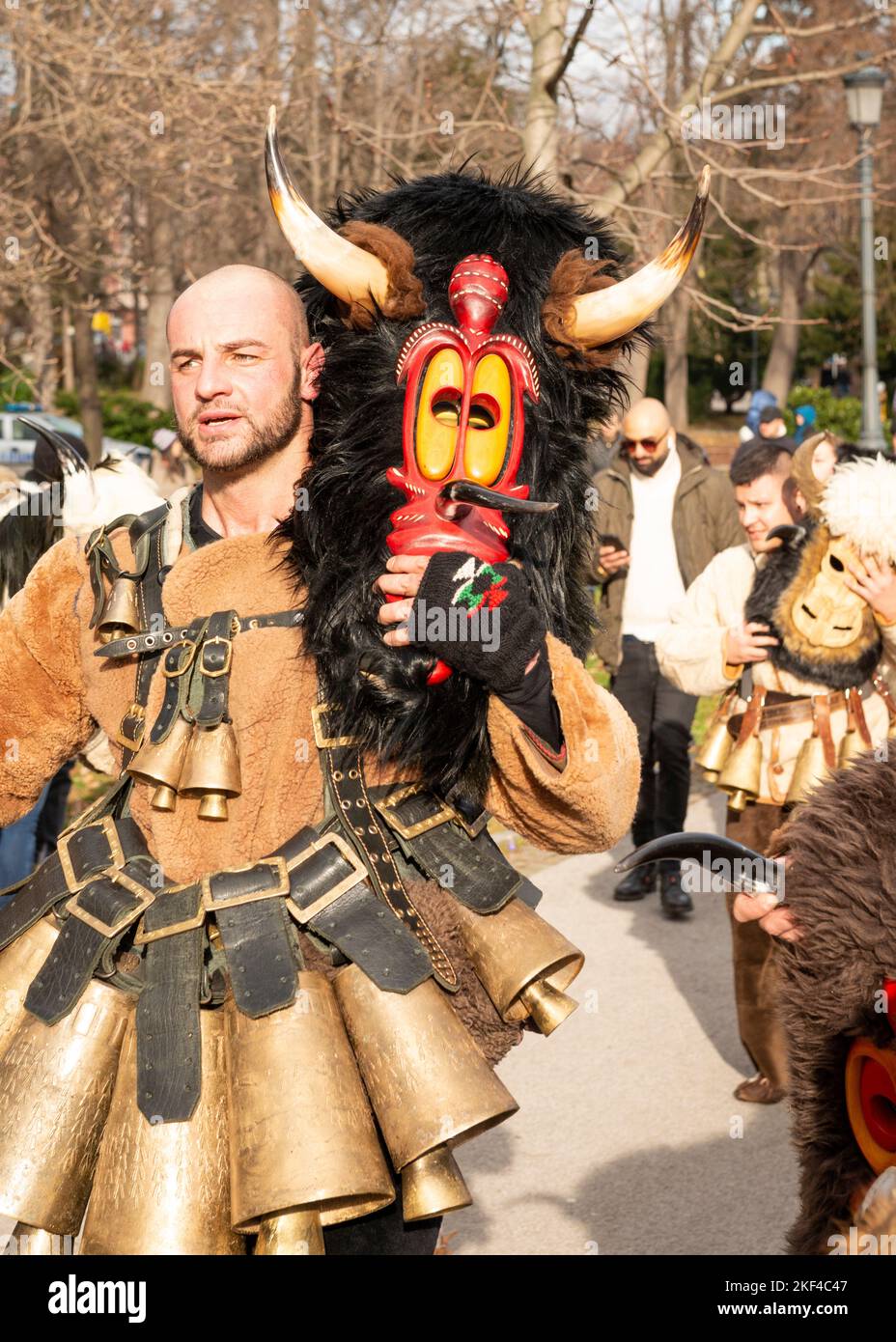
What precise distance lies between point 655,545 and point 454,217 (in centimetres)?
488

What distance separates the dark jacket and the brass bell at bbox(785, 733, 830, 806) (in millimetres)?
2557

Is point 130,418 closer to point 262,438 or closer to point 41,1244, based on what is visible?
point 262,438

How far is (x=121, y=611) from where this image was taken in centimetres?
278

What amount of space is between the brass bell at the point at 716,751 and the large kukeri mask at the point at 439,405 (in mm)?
2434

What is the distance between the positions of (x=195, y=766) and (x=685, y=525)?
512cm

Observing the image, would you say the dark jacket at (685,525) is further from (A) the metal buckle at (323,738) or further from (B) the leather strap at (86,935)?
(B) the leather strap at (86,935)

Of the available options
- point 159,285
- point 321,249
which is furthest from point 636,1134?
point 159,285

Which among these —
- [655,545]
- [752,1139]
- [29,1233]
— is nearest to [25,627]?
[29,1233]

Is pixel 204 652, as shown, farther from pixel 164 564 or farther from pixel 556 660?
pixel 556 660

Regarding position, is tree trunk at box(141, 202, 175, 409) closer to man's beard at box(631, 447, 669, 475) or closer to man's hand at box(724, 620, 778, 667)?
man's hand at box(724, 620, 778, 667)

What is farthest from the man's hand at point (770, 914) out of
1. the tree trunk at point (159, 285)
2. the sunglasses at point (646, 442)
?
the sunglasses at point (646, 442)

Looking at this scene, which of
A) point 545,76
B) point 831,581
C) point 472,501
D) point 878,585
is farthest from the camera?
point 545,76

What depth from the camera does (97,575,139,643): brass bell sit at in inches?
109

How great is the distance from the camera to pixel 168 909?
263cm
